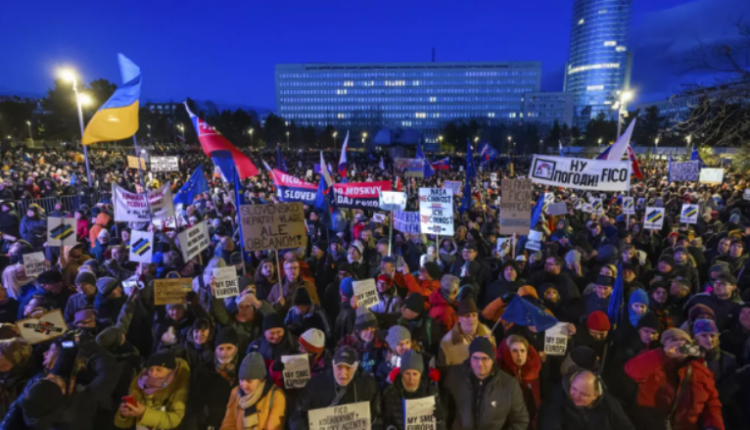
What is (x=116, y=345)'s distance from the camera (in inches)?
144

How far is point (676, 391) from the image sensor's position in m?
3.21

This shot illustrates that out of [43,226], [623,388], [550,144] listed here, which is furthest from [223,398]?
[550,144]

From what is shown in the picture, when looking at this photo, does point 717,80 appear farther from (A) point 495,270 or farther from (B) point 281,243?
(B) point 281,243

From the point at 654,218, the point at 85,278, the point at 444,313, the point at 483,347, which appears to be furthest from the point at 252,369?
the point at 654,218

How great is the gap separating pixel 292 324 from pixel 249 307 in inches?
19.0

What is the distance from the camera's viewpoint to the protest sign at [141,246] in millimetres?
5809

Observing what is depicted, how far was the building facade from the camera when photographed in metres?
113

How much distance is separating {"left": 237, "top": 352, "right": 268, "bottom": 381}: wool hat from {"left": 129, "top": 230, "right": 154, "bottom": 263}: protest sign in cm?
363

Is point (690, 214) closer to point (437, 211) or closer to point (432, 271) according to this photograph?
point (437, 211)

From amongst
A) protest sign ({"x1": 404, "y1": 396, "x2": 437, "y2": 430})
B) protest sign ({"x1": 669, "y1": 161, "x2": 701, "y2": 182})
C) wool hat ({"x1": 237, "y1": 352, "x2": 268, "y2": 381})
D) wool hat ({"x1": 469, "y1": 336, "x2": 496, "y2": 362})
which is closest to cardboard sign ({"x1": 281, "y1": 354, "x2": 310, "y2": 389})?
wool hat ({"x1": 237, "y1": 352, "x2": 268, "y2": 381})

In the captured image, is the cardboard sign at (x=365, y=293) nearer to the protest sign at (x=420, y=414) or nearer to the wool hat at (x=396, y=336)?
the wool hat at (x=396, y=336)

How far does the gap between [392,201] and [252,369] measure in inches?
219

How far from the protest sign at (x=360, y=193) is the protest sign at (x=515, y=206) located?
8.10ft

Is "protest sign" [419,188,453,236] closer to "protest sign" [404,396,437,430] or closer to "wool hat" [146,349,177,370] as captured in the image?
"protest sign" [404,396,437,430]
